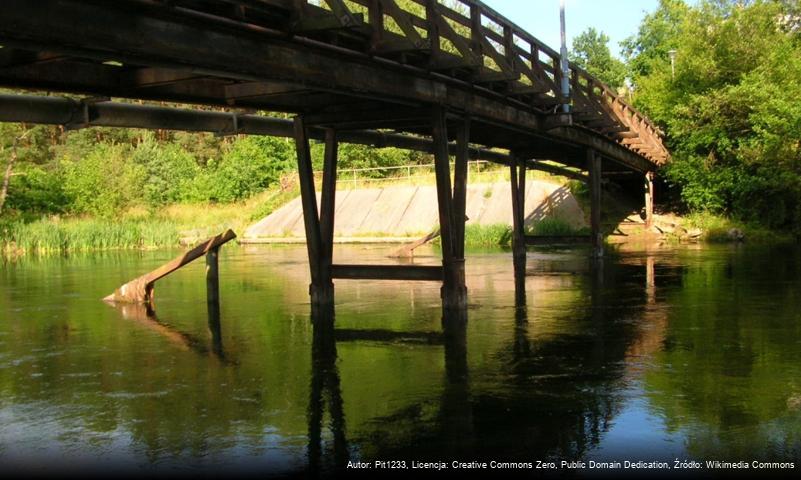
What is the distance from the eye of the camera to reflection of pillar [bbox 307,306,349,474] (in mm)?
6668

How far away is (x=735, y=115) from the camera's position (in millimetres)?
40844

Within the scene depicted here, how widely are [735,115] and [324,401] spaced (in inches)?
1490

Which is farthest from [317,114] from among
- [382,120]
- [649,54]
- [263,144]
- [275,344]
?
[649,54]

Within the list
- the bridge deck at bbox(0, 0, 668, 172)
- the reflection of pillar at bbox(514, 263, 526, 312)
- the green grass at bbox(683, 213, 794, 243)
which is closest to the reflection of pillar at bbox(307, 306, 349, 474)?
the bridge deck at bbox(0, 0, 668, 172)

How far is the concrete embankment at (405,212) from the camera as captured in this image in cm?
4381

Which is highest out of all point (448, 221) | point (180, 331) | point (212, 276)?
point (448, 221)

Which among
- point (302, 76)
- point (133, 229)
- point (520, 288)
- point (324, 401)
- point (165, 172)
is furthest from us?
point (165, 172)

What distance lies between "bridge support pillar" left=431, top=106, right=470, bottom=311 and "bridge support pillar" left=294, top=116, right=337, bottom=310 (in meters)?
2.26

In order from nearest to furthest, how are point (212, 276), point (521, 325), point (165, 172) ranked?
point (521, 325) < point (212, 276) < point (165, 172)

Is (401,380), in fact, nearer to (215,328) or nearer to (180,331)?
(215,328)

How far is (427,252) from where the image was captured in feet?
114

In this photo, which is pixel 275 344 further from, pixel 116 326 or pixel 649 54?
pixel 649 54

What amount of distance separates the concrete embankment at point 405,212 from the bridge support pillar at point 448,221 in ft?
89.1

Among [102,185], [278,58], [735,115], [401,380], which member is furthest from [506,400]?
[102,185]
